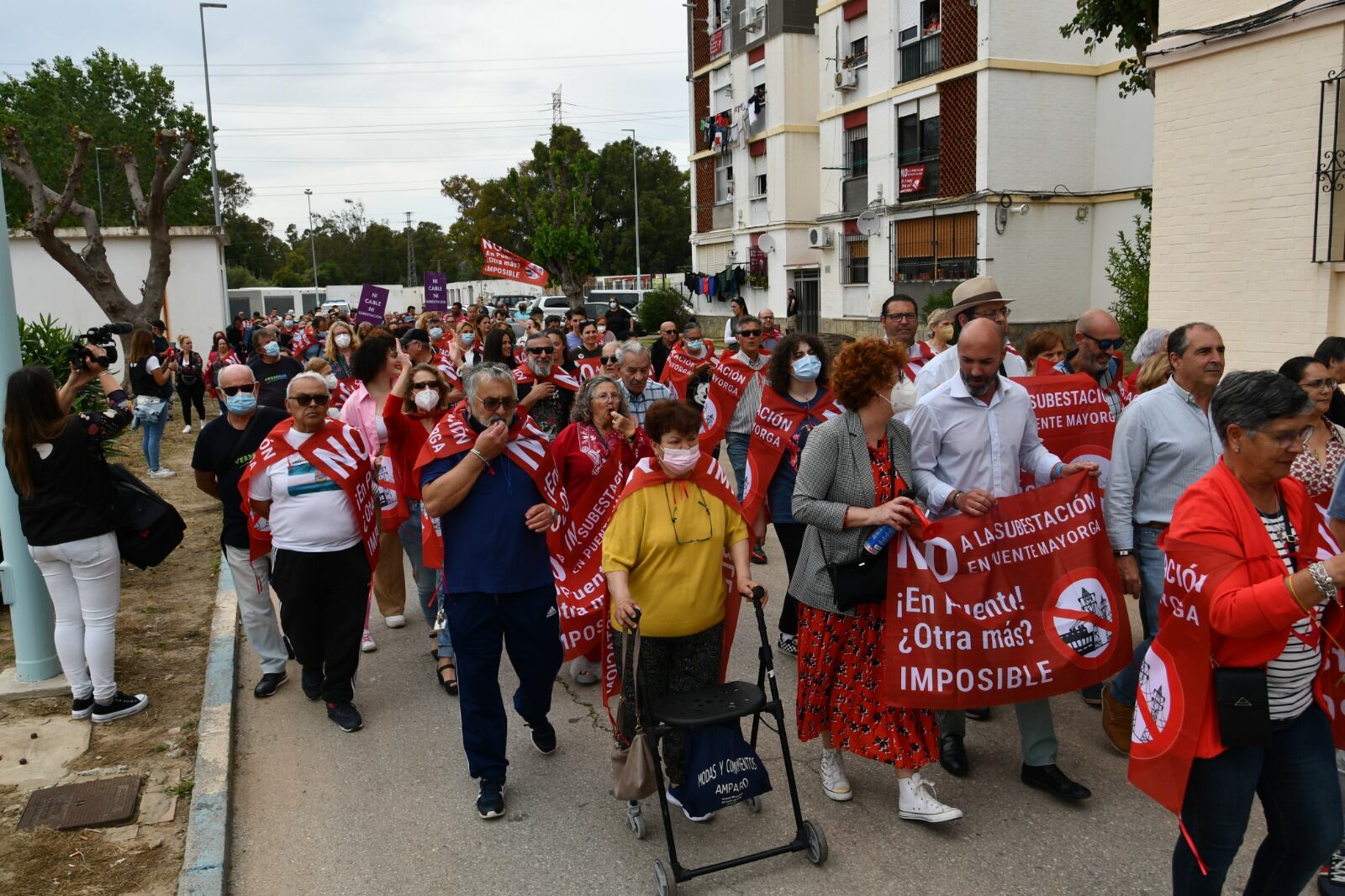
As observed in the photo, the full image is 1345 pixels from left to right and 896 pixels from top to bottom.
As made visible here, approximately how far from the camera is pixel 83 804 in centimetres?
471

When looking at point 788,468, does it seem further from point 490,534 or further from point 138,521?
point 138,521

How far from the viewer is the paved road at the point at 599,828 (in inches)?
157

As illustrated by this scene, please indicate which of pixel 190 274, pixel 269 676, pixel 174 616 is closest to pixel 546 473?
pixel 269 676

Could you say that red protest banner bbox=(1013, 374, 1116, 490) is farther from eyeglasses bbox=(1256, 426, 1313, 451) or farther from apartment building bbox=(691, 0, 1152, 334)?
apartment building bbox=(691, 0, 1152, 334)

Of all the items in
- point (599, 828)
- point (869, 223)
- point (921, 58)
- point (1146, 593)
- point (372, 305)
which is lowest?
point (599, 828)

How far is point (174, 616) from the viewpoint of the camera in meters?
7.59

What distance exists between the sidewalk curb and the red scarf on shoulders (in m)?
0.85

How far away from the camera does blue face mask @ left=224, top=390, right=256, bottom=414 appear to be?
6012 millimetres

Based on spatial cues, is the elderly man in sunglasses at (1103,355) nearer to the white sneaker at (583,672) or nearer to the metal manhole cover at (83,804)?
the white sneaker at (583,672)

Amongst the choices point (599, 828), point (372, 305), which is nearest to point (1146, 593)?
point (599, 828)

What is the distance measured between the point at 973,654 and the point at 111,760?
420cm

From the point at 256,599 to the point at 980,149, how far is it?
2302 centimetres

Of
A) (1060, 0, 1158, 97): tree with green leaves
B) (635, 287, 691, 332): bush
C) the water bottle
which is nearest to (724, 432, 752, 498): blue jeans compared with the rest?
the water bottle

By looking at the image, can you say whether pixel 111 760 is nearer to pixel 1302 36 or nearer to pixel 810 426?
pixel 810 426
